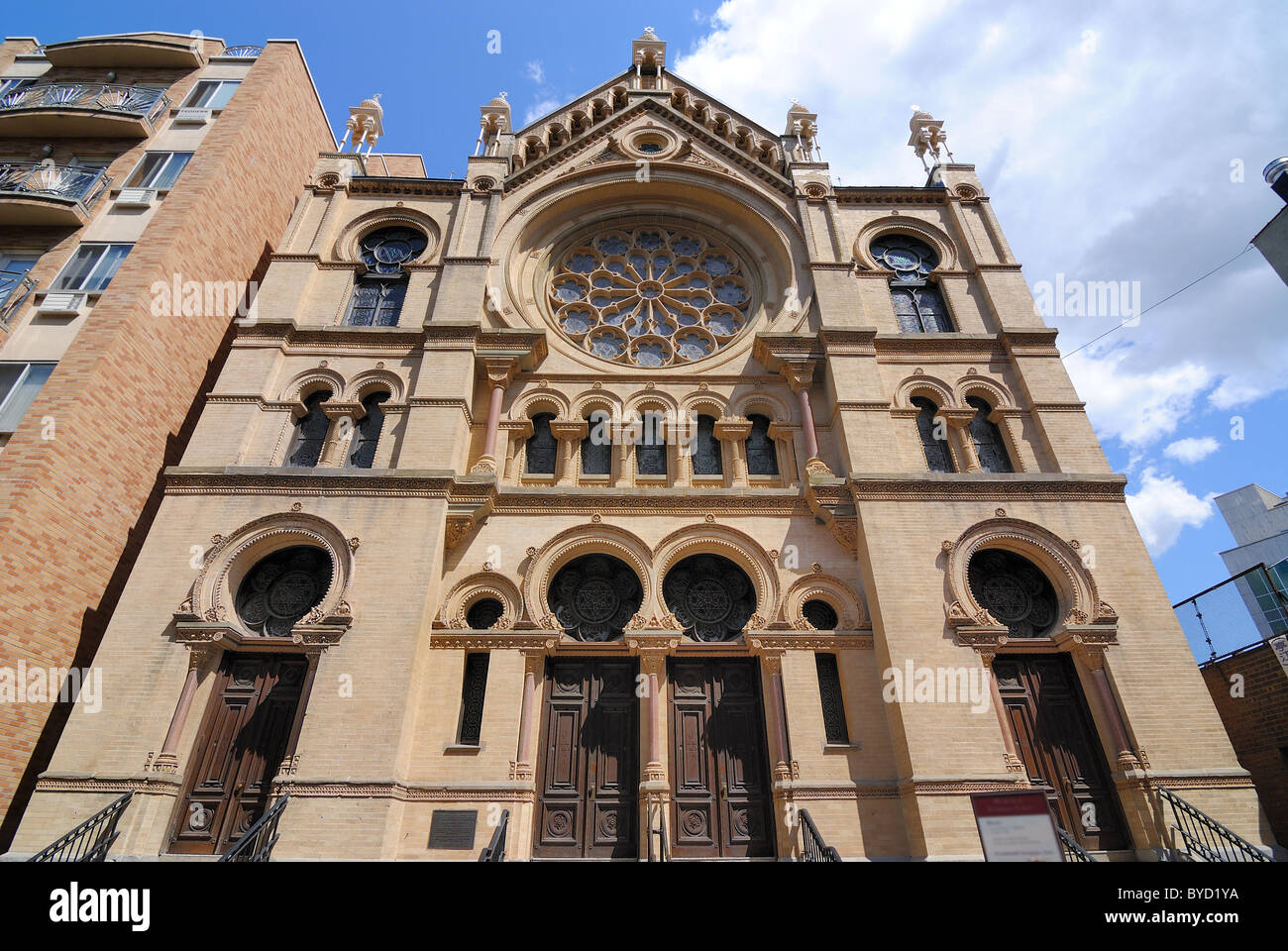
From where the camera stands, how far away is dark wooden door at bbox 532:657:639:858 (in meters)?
10.6

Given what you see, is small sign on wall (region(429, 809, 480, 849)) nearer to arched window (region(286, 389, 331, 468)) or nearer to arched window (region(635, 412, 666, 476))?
arched window (region(635, 412, 666, 476))

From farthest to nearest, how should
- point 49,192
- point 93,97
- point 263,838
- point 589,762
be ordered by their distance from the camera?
point 93,97 → point 49,192 → point 589,762 → point 263,838

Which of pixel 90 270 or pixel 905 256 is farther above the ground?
pixel 905 256

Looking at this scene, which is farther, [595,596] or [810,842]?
[595,596]

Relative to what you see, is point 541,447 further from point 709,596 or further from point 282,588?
point 282,588

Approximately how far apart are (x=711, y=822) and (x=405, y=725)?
207 inches

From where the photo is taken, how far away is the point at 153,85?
19.7 metres

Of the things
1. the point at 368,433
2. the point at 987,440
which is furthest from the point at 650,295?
the point at 987,440

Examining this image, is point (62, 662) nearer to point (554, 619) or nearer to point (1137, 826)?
point (554, 619)

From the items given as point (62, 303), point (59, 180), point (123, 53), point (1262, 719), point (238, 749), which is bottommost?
point (238, 749)

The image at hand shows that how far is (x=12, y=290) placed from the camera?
14.8 m

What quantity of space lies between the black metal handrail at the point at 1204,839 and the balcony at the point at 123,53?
97.8 feet

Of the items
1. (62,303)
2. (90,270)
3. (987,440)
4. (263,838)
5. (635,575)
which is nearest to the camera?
(263,838)

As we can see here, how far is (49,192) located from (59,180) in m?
1.04
